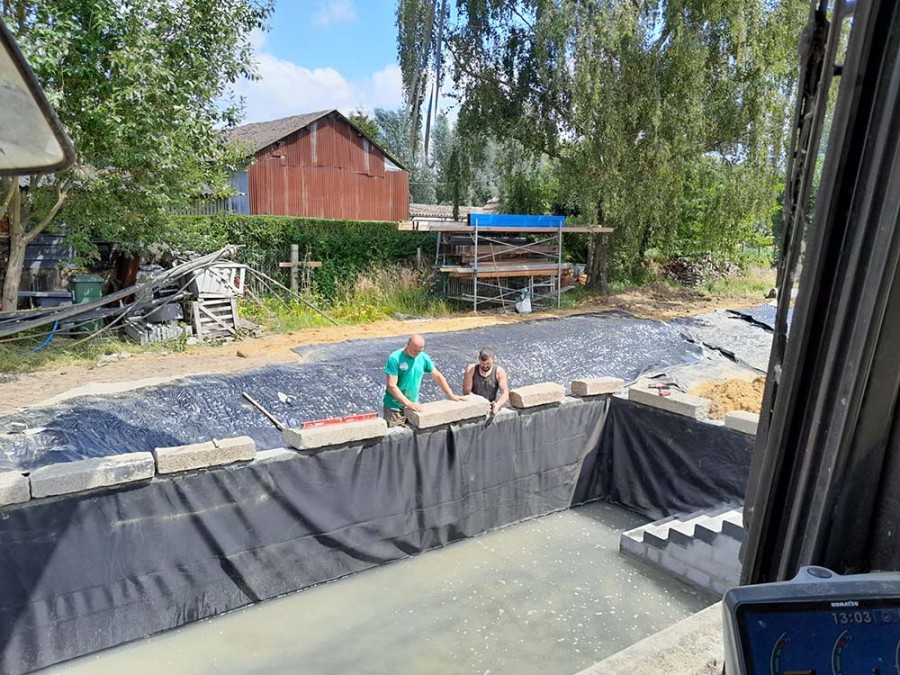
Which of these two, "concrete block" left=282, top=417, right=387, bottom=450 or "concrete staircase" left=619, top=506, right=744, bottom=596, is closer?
→ "concrete block" left=282, top=417, right=387, bottom=450

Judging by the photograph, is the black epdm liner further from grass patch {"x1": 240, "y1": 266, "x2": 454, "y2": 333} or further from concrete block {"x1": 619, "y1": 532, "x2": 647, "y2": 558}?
grass patch {"x1": 240, "y1": 266, "x2": 454, "y2": 333}

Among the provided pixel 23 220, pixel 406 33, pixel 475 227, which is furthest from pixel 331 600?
pixel 406 33

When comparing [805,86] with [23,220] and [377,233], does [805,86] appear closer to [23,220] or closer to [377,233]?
[23,220]

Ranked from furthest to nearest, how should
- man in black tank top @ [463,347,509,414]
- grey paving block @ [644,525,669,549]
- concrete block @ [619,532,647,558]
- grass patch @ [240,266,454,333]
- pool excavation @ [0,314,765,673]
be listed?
1. grass patch @ [240,266,454,333]
2. man in black tank top @ [463,347,509,414]
3. concrete block @ [619,532,647,558]
4. grey paving block @ [644,525,669,549]
5. pool excavation @ [0,314,765,673]

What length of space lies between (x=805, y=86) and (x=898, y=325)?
0.70 meters

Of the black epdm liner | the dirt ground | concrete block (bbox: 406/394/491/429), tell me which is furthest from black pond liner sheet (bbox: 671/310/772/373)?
concrete block (bbox: 406/394/491/429)

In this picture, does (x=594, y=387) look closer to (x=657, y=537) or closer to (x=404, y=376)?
(x=657, y=537)

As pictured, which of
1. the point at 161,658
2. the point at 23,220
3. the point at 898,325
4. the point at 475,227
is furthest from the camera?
the point at 475,227

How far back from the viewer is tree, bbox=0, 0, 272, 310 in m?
9.16

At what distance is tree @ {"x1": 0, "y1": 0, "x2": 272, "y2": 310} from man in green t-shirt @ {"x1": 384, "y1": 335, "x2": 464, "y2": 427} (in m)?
5.73

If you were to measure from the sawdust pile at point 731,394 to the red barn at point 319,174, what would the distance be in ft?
57.3

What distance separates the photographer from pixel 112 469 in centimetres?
518

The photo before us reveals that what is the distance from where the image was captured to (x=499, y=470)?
7.64 metres

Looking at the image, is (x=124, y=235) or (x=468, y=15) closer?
(x=124, y=235)
